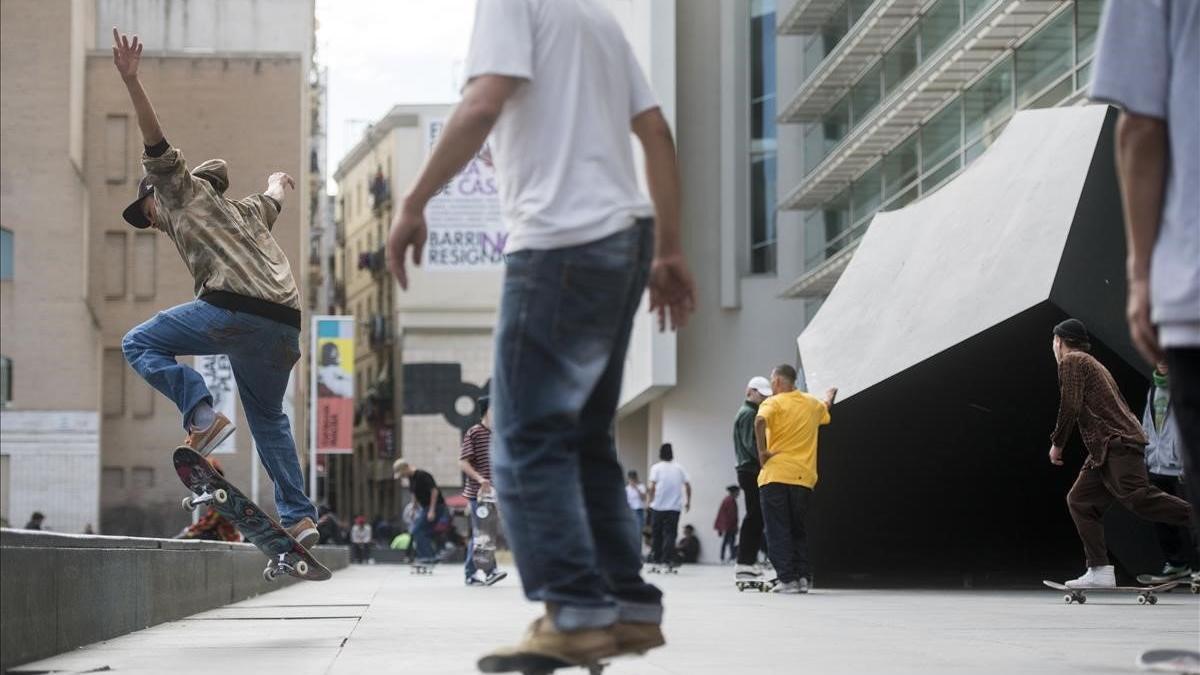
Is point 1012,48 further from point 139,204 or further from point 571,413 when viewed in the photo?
point 571,413

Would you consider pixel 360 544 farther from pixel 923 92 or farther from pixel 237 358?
pixel 237 358

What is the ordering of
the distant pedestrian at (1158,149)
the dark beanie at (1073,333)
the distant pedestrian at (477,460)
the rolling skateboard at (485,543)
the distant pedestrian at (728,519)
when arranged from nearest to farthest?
the distant pedestrian at (1158,149), the dark beanie at (1073,333), the distant pedestrian at (477,460), the rolling skateboard at (485,543), the distant pedestrian at (728,519)

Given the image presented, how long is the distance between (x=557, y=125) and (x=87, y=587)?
3.49m

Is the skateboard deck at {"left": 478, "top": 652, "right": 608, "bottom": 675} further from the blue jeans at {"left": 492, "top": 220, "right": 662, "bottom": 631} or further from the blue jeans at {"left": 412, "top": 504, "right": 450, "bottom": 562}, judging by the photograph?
the blue jeans at {"left": 412, "top": 504, "right": 450, "bottom": 562}

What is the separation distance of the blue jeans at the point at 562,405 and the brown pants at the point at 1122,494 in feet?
25.2

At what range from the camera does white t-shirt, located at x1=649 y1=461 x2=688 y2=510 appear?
25.7 metres

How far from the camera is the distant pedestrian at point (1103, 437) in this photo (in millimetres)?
11750

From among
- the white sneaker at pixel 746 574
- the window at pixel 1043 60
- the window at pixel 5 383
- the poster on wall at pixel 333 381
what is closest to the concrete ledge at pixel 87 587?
the white sneaker at pixel 746 574

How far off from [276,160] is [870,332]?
48211 millimetres

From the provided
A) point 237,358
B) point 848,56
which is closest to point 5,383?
point 848,56

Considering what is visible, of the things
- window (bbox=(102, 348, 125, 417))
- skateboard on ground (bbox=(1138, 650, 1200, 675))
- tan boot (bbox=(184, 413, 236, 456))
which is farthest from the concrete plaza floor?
window (bbox=(102, 348, 125, 417))

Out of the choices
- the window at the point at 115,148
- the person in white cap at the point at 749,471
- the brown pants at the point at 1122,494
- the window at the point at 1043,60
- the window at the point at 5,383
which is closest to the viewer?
the brown pants at the point at 1122,494

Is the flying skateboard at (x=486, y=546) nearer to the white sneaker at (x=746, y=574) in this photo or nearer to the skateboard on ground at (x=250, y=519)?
the white sneaker at (x=746, y=574)

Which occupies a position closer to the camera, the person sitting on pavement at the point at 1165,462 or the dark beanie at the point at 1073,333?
the dark beanie at the point at 1073,333
